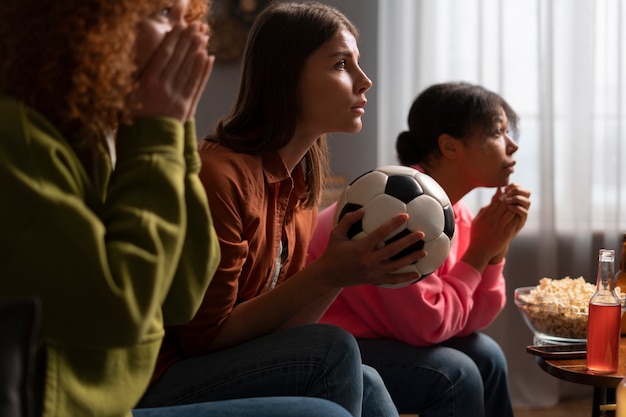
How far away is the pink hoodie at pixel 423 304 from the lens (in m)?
1.94

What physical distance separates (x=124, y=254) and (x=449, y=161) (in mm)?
1478

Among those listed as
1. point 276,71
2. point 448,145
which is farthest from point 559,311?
point 276,71

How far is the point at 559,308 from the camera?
179cm

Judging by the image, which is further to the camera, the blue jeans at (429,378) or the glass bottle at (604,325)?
the blue jeans at (429,378)

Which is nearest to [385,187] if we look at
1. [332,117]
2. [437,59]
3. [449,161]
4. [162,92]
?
[332,117]

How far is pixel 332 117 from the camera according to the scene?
1.70m

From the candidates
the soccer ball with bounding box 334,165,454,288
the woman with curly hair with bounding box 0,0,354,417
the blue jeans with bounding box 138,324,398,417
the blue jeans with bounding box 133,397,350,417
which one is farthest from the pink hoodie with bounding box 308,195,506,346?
the woman with curly hair with bounding box 0,0,354,417

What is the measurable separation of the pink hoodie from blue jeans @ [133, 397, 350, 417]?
777mm

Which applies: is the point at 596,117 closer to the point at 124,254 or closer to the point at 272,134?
the point at 272,134

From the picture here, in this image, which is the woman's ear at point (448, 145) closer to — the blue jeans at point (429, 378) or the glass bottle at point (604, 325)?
the blue jeans at point (429, 378)

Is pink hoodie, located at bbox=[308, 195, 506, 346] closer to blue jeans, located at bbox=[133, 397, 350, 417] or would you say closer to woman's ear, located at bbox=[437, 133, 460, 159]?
woman's ear, located at bbox=[437, 133, 460, 159]

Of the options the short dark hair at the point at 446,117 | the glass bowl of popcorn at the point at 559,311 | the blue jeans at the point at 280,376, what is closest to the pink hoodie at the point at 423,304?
the glass bowl of popcorn at the point at 559,311

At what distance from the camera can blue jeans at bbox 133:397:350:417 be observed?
45.0 inches

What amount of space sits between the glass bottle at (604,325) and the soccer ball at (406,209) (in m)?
0.28
